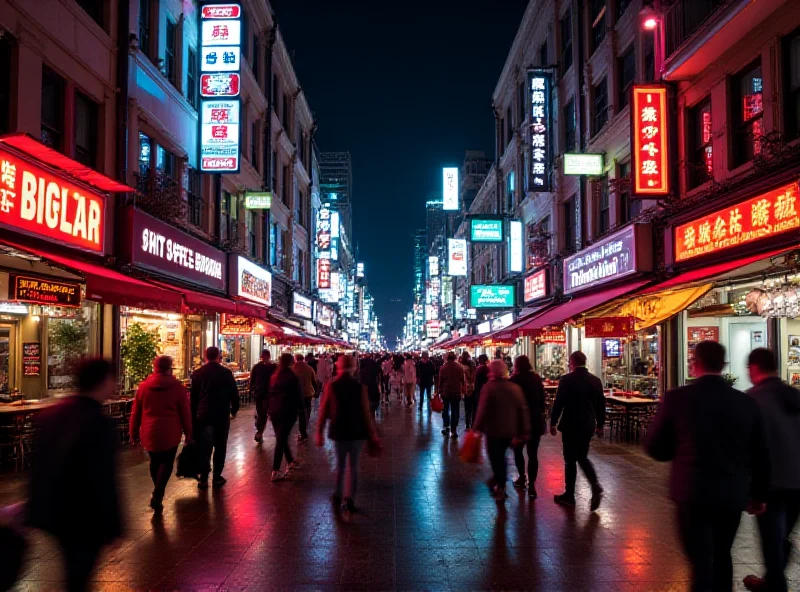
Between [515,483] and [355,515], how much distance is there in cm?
289

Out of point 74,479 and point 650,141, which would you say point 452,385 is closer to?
point 650,141

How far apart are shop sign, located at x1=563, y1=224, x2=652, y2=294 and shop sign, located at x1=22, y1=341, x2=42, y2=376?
1334cm

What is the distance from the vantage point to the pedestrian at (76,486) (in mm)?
3996

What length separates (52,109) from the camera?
13.4 metres

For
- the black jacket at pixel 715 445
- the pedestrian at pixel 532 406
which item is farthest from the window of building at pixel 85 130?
the black jacket at pixel 715 445

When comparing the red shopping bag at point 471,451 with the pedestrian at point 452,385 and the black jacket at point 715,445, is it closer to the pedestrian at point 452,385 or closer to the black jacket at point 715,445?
the black jacket at point 715,445

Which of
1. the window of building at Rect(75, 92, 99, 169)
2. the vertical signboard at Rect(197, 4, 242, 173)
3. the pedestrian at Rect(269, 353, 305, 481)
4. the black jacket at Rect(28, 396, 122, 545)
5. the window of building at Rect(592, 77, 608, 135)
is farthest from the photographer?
the window of building at Rect(592, 77, 608, 135)

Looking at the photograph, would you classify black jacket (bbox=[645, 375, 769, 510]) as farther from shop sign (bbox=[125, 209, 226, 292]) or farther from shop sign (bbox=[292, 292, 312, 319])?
shop sign (bbox=[292, 292, 312, 319])

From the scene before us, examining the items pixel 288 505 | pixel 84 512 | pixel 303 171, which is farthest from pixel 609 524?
pixel 303 171

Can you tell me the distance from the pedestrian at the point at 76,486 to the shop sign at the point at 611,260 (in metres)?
14.0

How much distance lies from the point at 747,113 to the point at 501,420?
8.59 m

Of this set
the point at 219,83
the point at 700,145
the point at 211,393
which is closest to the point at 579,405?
the point at 211,393

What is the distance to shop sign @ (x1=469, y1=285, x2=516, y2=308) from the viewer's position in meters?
32.5

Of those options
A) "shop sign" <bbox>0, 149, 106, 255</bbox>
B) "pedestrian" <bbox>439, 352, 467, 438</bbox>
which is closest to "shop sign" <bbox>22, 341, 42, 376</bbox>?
"shop sign" <bbox>0, 149, 106, 255</bbox>
